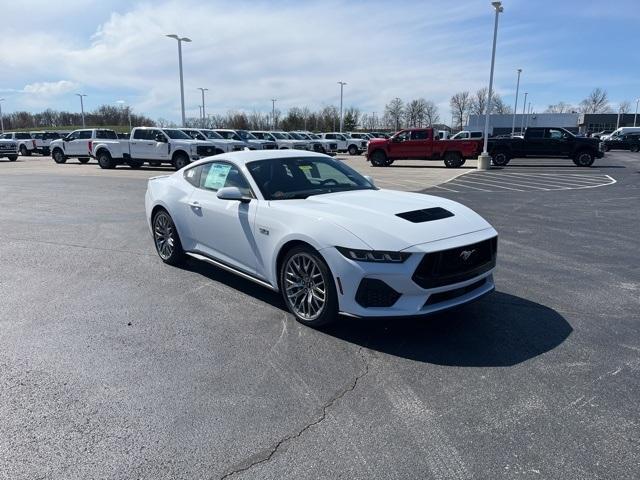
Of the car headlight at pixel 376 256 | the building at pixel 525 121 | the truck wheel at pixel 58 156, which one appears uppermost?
the building at pixel 525 121

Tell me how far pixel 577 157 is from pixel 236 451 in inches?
1066

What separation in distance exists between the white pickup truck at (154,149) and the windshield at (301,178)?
17.5 m

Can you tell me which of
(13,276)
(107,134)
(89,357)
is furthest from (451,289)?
(107,134)

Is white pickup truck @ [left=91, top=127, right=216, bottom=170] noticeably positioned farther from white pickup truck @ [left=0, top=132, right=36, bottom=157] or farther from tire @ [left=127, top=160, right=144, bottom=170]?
white pickup truck @ [left=0, top=132, right=36, bottom=157]

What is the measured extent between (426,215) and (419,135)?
24037mm

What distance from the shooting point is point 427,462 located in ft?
8.55

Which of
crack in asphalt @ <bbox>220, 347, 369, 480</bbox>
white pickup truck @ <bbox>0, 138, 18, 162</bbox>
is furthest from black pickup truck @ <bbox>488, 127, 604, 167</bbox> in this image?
white pickup truck @ <bbox>0, 138, 18, 162</bbox>

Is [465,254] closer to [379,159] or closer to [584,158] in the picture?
[379,159]

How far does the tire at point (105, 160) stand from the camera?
973 inches

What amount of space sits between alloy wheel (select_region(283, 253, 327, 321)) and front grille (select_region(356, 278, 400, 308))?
36 centimetres

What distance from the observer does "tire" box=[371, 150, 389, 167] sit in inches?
1102

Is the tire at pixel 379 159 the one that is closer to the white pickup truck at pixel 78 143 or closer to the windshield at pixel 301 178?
the white pickup truck at pixel 78 143

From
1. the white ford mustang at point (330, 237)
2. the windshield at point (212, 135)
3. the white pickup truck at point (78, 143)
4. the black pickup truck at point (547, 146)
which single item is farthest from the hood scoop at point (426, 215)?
the white pickup truck at point (78, 143)

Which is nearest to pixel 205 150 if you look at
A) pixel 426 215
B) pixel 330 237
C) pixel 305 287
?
pixel 305 287
